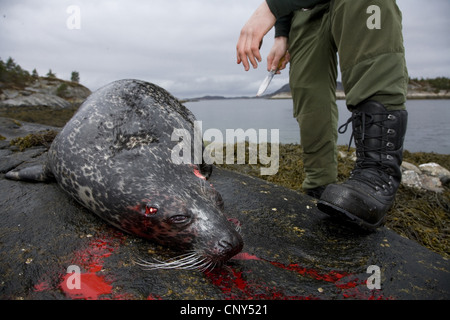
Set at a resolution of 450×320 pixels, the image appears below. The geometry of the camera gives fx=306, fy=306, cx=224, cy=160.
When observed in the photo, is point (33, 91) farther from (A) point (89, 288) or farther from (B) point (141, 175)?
(A) point (89, 288)

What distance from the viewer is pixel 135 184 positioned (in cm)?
256

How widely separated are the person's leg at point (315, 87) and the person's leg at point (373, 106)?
73 cm

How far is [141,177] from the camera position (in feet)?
8.52

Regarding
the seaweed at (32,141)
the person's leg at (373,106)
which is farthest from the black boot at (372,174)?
the seaweed at (32,141)

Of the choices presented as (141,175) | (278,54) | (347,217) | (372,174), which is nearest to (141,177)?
(141,175)

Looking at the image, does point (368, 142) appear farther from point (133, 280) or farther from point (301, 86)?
point (133, 280)

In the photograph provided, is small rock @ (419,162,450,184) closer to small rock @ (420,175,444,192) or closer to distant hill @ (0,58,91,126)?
small rock @ (420,175,444,192)

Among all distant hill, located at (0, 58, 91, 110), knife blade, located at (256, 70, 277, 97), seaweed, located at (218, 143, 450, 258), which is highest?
distant hill, located at (0, 58, 91, 110)

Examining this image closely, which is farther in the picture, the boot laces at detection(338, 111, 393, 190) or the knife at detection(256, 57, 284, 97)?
the knife at detection(256, 57, 284, 97)

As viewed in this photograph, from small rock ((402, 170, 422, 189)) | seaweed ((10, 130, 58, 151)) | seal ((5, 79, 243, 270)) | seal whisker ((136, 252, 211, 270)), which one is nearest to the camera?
seal whisker ((136, 252, 211, 270))

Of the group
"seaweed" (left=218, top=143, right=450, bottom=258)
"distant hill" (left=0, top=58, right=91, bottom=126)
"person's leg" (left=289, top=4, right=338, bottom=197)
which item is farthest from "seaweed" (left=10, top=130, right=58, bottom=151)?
"distant hill" (left=0, top=58, right=91, bottom=126)

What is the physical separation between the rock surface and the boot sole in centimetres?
9

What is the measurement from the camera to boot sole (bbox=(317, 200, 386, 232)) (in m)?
2.79
